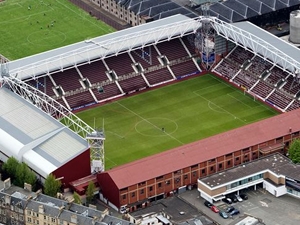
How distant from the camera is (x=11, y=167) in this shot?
186m

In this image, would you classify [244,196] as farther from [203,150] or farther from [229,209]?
[203,150]

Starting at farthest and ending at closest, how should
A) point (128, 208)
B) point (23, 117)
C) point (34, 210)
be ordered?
point (23, 117) < point (128, 208) < point (34, 210)

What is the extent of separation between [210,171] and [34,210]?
3328cm

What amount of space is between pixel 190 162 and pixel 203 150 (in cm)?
387

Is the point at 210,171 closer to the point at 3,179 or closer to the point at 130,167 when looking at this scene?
A: the point at 130,167

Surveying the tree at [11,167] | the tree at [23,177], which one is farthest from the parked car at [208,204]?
the tree at [11,167]

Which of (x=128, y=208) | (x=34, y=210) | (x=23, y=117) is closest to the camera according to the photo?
(x=34, y=210)

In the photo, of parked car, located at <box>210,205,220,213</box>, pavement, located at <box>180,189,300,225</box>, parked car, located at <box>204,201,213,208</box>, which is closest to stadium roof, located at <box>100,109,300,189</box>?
pavement, located at <box>180,189,300,225</box>

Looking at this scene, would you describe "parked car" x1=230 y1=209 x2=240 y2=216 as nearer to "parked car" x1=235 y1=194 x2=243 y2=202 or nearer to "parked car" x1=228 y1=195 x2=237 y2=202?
"parked car" x1=228 y1=195 x2=237 y2=202

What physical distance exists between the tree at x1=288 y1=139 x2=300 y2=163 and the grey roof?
1.01 meters

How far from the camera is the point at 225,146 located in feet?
629

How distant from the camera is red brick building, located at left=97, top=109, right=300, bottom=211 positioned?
183625 millimetres

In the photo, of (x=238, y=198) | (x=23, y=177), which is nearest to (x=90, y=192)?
(x=23, y=177)

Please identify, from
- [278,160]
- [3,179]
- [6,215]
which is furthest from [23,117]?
[278,160]
